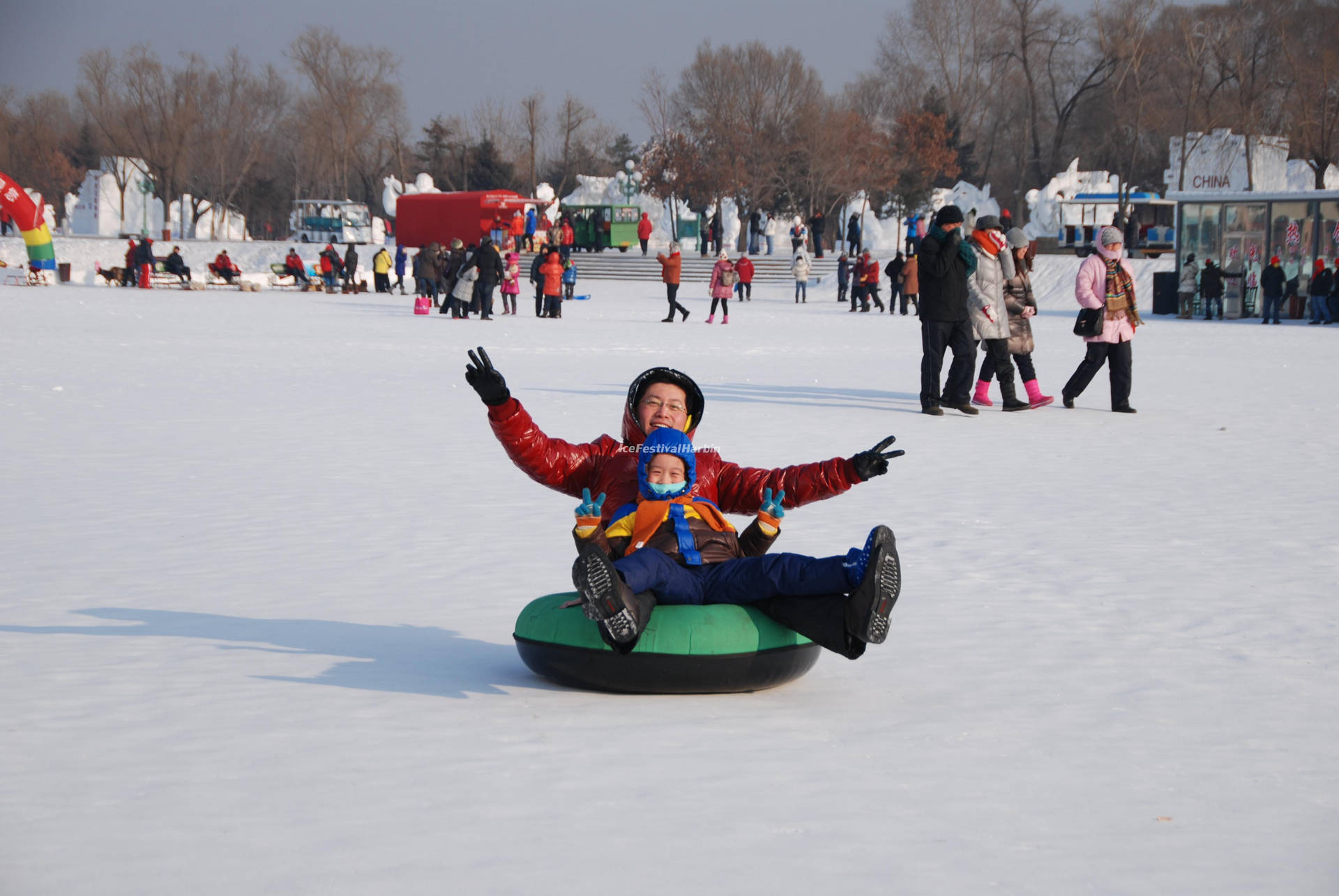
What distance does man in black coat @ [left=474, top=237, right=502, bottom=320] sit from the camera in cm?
2808

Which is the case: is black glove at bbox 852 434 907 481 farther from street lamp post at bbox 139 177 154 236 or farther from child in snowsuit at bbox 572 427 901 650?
street lamp post at bbox 139 177 154 236

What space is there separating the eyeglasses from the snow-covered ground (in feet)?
3.05

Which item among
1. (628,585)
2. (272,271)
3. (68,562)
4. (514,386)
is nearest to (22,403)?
(514,386)

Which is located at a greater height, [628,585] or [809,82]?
→ [809,82]

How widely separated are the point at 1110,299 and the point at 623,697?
8.99 metres

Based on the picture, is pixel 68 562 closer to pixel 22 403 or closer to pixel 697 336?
pixel 22 403

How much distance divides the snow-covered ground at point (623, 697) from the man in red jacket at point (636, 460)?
642 mm

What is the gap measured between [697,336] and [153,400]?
1207 cm

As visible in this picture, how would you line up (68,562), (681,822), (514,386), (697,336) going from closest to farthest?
(681,822), (68,562), (514,386), (697,336)

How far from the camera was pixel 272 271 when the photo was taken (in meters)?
45.3

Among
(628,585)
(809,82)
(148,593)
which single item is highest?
(809,82)

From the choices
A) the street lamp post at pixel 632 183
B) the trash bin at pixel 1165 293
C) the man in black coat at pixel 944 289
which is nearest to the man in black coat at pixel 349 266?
the trash bin at pixel 1165 293

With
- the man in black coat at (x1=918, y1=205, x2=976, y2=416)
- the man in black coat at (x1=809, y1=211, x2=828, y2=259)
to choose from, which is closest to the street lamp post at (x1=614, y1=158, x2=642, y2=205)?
the man in black coat at (x1=809, y1=211, x2=828, y2=259)

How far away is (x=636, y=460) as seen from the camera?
→ 4.84m
